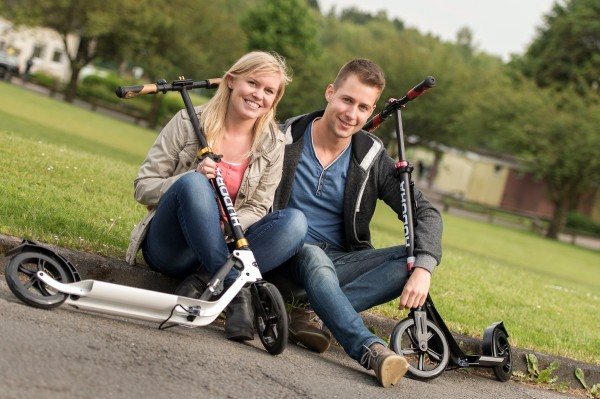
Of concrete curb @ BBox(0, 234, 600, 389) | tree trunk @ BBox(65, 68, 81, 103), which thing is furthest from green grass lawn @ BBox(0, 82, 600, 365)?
tree trunk @ BBox(65, 68, 81, 103)

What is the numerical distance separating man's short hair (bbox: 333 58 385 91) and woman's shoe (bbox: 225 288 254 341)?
1394 mm

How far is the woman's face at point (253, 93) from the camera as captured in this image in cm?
527

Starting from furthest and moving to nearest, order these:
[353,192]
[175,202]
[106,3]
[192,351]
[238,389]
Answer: [106,3] < [353,192] < [175,202] < [192,351] < [238,389]

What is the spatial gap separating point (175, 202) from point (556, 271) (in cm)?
1801

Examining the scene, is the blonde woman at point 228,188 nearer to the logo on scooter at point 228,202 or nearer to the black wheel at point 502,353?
the logo on scooter at point 228,202

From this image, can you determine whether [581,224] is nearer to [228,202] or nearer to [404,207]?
[404,207]

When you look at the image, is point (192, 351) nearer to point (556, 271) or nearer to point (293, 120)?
point (293, 120)

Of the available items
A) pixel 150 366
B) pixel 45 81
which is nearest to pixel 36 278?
pixel 150 366

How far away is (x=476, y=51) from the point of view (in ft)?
567

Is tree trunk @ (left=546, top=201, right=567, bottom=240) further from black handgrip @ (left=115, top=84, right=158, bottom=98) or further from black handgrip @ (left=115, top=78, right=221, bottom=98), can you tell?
black handgrip @ (left=115, top=84, right=158, bottom=98)

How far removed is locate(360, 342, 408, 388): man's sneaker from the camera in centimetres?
478

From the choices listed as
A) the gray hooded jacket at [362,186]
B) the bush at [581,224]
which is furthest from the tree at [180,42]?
the gray hooded jacket at [362,186]

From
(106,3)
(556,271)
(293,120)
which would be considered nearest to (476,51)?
(106,3)

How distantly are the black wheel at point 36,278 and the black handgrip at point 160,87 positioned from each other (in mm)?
869
